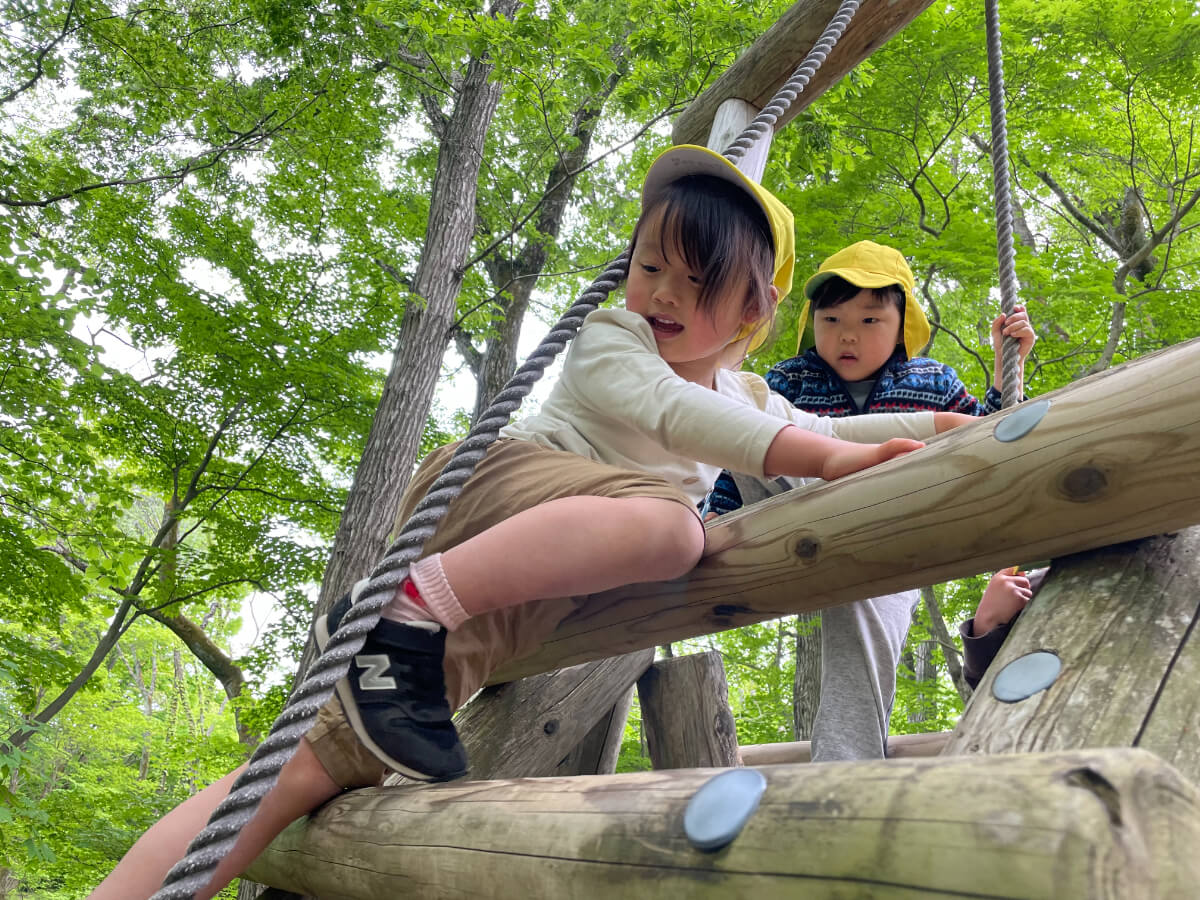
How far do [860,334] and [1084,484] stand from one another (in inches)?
57.4

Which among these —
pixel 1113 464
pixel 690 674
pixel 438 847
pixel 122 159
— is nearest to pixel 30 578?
pixel 122 159

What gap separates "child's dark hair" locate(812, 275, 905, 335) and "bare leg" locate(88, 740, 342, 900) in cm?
177

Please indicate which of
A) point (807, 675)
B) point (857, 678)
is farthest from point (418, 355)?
point (857, 678)

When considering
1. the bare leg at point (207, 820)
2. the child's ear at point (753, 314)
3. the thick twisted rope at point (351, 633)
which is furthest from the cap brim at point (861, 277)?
the bare leg at point (207, 820)

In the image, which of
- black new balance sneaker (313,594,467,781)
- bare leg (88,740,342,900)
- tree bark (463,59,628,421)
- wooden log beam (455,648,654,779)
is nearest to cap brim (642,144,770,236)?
black new balance sneaker (313,594,467,781)

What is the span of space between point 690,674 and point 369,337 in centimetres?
489

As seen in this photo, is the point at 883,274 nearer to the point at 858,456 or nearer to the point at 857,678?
the point at 857,678

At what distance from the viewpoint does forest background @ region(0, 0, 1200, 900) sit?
5.34m

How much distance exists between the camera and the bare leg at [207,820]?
119cm

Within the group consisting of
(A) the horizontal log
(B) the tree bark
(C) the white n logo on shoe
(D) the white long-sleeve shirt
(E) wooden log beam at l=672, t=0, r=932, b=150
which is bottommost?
Result: (A) the horizontal log

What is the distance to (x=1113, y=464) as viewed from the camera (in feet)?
3.07

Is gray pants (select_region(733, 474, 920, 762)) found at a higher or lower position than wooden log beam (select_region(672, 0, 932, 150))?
lower

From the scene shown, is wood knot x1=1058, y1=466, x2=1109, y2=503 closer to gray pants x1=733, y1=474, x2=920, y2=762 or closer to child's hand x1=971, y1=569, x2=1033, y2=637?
child's hand x1=971, y1=569, x2=1033, y2=637

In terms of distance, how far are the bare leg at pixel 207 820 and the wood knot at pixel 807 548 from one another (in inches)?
29.5
